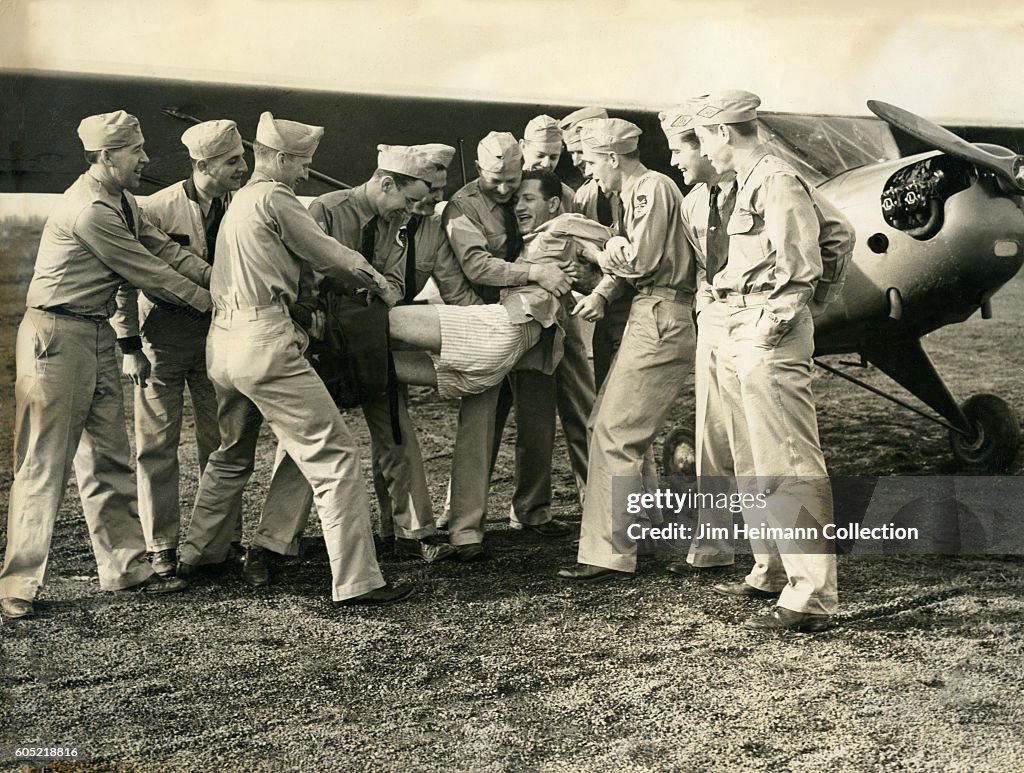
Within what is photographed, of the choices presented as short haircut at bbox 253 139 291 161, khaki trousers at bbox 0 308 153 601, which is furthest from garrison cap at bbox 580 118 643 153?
khaki trousers at bbox 0 308 153 601

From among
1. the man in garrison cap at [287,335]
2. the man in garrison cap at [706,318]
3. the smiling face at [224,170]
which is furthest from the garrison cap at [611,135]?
the smiling face at [224,170]

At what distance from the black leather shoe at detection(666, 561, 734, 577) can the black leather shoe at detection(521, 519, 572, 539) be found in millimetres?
608

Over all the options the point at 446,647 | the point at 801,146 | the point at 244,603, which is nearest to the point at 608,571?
the point at 446,647

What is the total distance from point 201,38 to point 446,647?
227 centimetres

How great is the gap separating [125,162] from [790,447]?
2.58 meters

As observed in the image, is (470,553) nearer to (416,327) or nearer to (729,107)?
(416,327)

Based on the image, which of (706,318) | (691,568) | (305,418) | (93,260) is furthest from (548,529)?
(93,260)

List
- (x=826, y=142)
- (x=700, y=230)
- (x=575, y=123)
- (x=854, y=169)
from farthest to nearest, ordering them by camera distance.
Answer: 1. (x=854, y=169)
2. (x=826, y=142)
3. (x=575, y=123)
4. (x=700, y=230)

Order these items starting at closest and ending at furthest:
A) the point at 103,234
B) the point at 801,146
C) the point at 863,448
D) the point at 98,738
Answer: the point at 98,738 → the point at 103,234 → the point at 801,146 → the point at 863,448

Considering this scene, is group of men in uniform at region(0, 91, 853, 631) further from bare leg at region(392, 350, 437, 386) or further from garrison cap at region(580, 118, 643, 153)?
bare leg at region(392, 350, 437, 386)

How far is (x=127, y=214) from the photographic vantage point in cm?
377

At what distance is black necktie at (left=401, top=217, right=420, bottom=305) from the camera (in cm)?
422

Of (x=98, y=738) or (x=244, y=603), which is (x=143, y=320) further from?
(x=98, y=738)

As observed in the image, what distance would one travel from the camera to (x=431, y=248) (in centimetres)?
427
